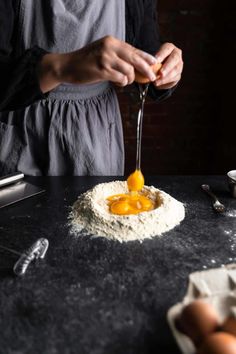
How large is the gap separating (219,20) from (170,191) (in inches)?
46.5

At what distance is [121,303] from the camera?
2.08 ft

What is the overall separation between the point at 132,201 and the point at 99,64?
1.01 ft

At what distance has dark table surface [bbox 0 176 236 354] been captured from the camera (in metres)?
0.57

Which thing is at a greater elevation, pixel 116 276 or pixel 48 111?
pixel 48 111

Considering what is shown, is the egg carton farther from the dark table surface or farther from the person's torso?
the person's torso

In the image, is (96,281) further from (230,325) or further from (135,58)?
(135,58)

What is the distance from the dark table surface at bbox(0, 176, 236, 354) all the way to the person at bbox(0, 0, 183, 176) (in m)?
0.16

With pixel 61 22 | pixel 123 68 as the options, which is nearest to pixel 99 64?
pixel 123 68

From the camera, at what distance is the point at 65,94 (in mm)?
1074

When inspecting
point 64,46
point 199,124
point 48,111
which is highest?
point 64,46

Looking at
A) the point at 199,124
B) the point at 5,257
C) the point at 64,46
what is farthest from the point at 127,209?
the point at 199,124

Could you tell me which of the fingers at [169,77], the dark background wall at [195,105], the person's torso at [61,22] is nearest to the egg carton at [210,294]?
the fingers at [169,77]

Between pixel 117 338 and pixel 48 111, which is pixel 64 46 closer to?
pixel 48 111

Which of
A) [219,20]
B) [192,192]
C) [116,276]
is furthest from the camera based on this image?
[219,20]
